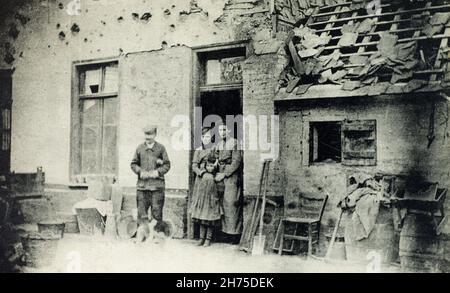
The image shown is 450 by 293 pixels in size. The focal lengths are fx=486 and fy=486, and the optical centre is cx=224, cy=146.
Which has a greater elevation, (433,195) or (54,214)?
(433,195)

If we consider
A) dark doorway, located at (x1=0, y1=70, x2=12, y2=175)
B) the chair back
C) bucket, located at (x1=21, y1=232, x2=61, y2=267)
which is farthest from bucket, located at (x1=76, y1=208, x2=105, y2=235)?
the chair back

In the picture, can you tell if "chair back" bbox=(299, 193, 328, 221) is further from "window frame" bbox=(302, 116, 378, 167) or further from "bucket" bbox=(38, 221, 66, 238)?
"bucket" bbox=(38, 221, 66, 238)

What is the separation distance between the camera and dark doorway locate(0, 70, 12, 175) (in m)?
7.68

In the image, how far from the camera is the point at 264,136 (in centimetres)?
604

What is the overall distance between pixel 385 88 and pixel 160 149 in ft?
10.0

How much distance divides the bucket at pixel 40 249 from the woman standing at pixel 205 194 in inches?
80.8

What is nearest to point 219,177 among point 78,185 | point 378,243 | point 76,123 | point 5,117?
point 378,243

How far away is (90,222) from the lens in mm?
6984

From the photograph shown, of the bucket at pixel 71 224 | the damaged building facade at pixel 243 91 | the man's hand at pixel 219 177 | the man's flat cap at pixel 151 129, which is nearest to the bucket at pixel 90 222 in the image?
the bucket at pixel 71 224

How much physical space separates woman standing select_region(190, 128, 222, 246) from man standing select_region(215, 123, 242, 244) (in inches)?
4.1

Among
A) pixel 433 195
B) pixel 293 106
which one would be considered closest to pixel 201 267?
pixel 293 106

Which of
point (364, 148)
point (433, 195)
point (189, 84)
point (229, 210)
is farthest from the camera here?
point (189, 84)

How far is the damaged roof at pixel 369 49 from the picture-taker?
17.3 feet

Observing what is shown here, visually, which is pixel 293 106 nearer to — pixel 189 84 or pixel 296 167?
pixel 296 167
